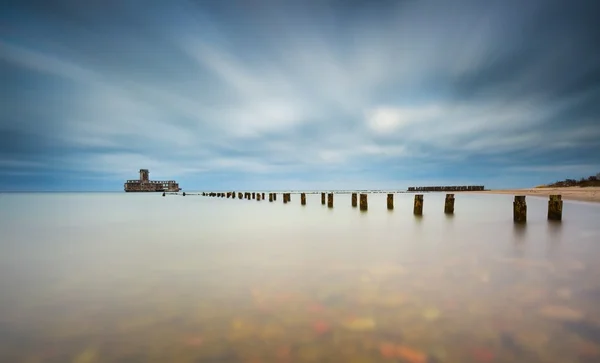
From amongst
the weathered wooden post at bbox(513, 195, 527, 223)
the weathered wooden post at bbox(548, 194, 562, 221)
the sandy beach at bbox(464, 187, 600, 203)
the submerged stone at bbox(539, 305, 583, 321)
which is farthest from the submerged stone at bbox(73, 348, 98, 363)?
the sandy beach at bbox(464, 187, 600, 203)

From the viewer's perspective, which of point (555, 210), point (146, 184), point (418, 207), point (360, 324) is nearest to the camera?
point (360, 324)

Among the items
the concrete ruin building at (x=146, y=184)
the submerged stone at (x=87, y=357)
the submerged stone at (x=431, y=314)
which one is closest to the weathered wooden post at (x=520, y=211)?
the submerged stone at (x=431, y=314)

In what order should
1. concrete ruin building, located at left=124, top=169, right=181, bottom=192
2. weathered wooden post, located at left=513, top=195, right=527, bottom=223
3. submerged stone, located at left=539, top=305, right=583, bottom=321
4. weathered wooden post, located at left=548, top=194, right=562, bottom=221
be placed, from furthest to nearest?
concrete ruin building, located at left=124, top=169, right=181, bottom=192, weathered wooden post, located at left=548, top=194, right=562, bottom=221, weathered wooden post, located at left=513, top=195, right=527, bottom=223, submerged stone, located at left=539, top=305, right=583, bottom=321

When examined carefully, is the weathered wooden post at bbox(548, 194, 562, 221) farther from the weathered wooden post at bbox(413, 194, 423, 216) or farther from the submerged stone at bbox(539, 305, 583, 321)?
the submerged stone at bbox(539, 305, 583, 321)

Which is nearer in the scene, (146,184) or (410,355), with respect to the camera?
(410,355)

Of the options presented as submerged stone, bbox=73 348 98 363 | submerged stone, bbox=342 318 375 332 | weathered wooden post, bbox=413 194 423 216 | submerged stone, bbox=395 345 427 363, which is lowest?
submerged stone, bbox=73 348 98 363

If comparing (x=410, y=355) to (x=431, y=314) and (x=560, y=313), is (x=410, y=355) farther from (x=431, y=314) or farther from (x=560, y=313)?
(x=560, y=313)

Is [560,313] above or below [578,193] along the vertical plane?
below

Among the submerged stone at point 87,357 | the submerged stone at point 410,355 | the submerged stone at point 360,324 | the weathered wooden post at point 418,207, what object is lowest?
the submerged stone at point 87,357

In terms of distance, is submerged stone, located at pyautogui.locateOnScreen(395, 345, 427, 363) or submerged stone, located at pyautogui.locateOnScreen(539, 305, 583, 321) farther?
submerged stone, located at pyautogui.locateOnScreen(539, 305, 583, 321)

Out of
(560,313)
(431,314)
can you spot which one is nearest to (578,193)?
(560,313)

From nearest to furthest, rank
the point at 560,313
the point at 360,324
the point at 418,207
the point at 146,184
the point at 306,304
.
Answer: the point at 360,324 < the point at 560,313 < the point at 306,304 < the point at 418,207 < the point at 146,184

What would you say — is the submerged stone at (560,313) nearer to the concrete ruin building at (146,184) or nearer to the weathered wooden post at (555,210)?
the weathered wooden post at (555,210)

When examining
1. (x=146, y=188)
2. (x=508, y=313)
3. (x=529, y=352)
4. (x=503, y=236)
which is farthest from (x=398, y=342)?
(x=146, y=188)
